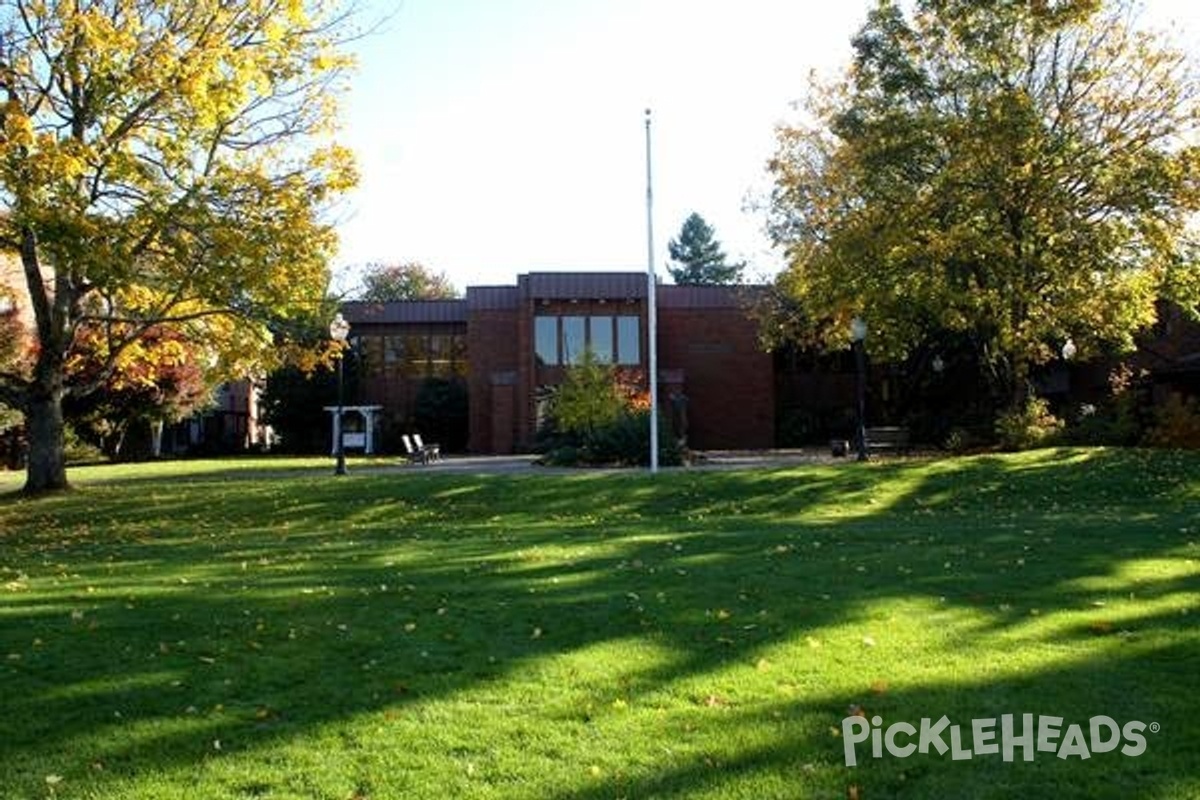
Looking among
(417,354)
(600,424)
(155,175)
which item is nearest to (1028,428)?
(600,424)

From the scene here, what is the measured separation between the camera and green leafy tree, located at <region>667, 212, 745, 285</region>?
104312mm

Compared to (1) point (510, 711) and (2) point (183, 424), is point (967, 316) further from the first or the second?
(2) point (183, 424)

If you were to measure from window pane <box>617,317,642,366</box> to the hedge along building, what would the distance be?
4 centimetres

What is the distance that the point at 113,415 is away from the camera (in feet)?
143

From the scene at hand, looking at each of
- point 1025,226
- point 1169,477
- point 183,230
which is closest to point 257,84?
point 183,230

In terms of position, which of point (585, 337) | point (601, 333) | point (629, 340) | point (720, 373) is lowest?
point (720, 373)

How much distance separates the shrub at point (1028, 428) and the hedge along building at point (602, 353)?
16.6 m

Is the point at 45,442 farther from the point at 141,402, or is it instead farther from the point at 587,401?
the point at 141,402

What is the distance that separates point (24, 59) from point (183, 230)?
14.1 feet

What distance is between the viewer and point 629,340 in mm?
43969

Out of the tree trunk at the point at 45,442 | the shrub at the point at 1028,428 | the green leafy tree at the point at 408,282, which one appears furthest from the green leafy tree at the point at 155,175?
the green leafy tree at the point at 408,282
